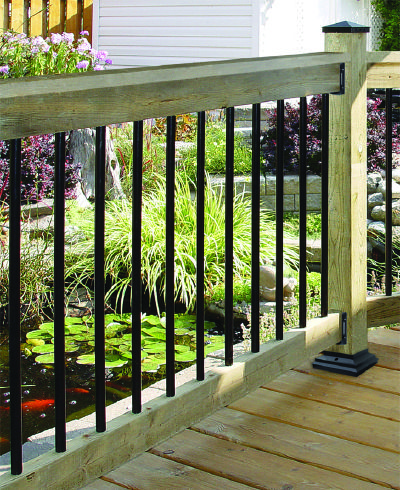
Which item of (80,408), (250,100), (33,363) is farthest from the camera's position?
(33,363)

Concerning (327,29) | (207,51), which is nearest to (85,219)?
(327,29)

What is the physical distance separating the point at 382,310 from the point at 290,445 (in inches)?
33.7

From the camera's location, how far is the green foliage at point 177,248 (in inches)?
165

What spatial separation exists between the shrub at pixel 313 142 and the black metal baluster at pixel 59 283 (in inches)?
188

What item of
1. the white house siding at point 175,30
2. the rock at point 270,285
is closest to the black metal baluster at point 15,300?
the rock at point 270,285

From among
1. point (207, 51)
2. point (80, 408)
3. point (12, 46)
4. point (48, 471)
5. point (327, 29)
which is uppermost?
point (207, 51)

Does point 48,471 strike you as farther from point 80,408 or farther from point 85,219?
point 85,219

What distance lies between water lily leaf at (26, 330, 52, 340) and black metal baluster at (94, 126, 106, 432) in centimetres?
229

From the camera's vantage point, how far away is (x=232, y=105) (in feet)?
5.66

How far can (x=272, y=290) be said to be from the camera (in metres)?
4.29

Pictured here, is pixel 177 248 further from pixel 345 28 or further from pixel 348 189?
pixel 345 28

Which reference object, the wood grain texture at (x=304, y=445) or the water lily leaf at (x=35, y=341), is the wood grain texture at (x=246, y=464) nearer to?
the wood grain texture at (x=304, y=445)

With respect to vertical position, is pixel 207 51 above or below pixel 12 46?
above

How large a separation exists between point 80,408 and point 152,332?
100 cm
